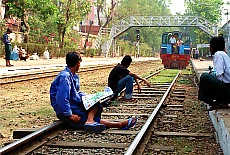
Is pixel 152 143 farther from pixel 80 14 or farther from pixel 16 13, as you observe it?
pixel 80 14

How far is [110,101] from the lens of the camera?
9.01 metres

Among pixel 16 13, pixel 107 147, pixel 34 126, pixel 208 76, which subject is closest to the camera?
pixel 107 147

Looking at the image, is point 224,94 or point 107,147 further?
point 224,94

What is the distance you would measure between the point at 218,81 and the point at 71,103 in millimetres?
2102

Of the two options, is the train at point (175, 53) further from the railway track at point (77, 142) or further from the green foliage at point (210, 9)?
the green foliage at point (210, 9)

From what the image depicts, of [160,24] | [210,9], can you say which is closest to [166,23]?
[160,24]

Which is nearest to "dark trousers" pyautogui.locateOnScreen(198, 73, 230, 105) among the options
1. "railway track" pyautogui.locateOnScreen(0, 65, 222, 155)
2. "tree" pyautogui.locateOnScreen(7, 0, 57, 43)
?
"railway track" pyautogui.locateOnScreen(0, 65, 222, 155)

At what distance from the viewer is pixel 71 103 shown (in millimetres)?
5547

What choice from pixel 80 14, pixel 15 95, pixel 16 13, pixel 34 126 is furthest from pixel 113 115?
pixel 80 14

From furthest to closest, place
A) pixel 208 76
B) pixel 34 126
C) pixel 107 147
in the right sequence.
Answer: pixel 34 126 < pixel 208 76 < pixel 107 147

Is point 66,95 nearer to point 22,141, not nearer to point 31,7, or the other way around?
point 22,141

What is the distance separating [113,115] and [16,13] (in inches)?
931

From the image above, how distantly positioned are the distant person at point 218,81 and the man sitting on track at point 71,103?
1.57m

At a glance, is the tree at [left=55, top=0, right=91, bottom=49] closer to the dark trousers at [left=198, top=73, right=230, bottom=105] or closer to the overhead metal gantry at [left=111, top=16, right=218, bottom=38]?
the overhead metal gantry at [left=111, top=16, right=218, bottom=38]
